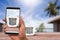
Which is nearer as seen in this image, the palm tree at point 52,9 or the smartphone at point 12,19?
the smartphone at point 12,19

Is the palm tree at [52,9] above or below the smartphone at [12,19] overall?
above

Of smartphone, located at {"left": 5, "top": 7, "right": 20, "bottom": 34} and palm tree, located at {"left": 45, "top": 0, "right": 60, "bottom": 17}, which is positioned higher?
palm tree, located at {"left": 45, "top": 0, "right": 60, "bottom": 17}

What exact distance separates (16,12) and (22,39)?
0.66ft

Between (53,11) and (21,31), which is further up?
(53,11)

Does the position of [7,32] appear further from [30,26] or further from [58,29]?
[58,29]

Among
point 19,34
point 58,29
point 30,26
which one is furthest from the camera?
point 58,29

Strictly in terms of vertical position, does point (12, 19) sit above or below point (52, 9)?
below

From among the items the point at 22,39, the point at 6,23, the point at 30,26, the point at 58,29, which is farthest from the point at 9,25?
the point at 58,29

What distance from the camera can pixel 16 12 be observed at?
1341 mm

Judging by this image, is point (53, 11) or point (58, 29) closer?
point (58, 29)

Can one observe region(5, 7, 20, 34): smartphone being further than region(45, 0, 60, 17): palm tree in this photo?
No

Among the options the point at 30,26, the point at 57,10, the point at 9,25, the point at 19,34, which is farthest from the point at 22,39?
the point at 57,10

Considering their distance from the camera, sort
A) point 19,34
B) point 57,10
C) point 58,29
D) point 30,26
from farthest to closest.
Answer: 1. point 57,10
2. point 58,29
3. point 30,26
4. point 19,34

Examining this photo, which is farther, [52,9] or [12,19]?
[52,9]
